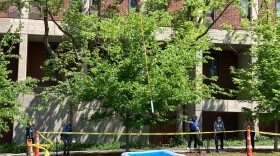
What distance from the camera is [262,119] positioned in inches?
900

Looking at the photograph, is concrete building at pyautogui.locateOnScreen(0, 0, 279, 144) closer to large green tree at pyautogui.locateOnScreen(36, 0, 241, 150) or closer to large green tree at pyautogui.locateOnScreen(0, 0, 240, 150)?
large green tree at pyautogui.locateOnScreen(0, 0, 240, 150)

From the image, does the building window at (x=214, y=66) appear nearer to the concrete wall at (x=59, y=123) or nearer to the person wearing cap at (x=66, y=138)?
the concrete wall at (x=59, y=123)

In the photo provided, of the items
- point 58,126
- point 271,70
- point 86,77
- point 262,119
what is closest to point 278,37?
point 271,70

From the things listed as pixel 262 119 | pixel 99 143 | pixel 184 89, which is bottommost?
pixel 99 143

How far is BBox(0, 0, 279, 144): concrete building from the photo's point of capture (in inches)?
1070

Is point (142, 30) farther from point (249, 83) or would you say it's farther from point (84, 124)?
point (84, 124)

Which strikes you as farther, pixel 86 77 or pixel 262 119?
pixel 262 119

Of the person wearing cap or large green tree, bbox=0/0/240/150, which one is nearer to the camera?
large green tree, bbox=0/0/240/150

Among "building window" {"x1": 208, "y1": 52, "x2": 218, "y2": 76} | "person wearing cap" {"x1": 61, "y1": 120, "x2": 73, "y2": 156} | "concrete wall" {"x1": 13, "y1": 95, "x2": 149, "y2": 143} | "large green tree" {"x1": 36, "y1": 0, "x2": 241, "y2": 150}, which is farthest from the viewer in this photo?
"building window" {"x1": 208, "y1": 52, "x2": 218, "y2": 76}

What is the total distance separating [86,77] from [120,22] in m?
3.07

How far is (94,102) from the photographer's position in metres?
27.0

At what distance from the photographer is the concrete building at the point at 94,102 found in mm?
27188

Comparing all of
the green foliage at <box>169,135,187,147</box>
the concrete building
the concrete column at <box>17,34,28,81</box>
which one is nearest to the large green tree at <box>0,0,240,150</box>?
the green foliage at <box>169,135,187,147</box>

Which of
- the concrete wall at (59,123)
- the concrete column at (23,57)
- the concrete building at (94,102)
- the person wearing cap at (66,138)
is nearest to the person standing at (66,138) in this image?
Answer: the person wearing cap at (66,138)
